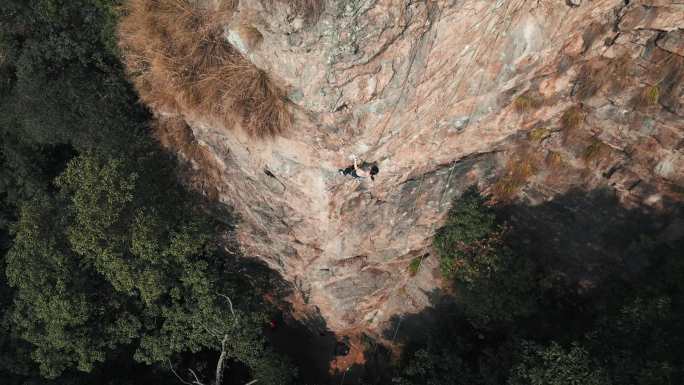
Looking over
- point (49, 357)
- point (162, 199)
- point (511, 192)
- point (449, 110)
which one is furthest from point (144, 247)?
point (511, 192)

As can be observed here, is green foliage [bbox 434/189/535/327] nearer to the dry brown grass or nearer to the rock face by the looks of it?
the rock face

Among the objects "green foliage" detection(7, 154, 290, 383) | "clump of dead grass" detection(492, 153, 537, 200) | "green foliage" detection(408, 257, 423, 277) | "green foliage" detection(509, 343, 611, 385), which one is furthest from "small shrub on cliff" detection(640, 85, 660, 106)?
"green foliage" detection(7, 154, 290, 383)

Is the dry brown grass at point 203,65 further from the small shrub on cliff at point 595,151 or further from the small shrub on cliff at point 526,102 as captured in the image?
the small shrub on cliff at point 595,151

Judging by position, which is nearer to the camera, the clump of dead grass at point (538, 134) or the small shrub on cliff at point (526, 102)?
the small shrub on cliff at point (526, 102)

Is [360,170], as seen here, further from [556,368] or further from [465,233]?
[556,368]

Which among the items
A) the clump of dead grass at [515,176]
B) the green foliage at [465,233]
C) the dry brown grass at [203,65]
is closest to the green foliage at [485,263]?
the green foliage at [465,233]

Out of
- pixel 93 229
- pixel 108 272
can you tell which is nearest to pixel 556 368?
pixel 108 272
